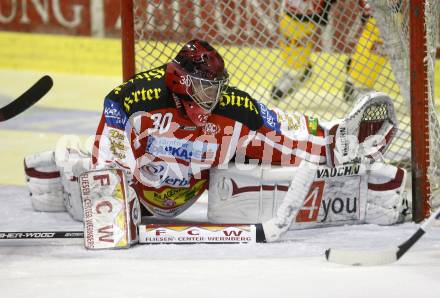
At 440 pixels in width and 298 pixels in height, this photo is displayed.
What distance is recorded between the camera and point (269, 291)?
9.48 feet

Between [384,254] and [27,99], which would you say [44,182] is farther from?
[384,254]

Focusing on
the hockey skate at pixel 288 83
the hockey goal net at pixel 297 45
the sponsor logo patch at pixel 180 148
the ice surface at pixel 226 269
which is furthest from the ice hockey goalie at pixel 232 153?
the hockey skate at pixel 288 83

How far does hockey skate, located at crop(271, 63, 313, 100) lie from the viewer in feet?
17.0

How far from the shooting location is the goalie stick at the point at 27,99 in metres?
3.58

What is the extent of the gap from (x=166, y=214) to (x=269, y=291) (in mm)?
1072

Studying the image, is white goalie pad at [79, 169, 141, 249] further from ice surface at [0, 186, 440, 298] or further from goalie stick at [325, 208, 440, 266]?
goalie stick at [325, 208, 440, 266]

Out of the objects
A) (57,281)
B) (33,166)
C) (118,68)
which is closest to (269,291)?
(57,281)

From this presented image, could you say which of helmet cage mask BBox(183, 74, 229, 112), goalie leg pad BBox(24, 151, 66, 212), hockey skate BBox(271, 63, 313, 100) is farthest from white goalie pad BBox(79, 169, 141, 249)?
hockey skate BBox(271, 63, 313, 100)

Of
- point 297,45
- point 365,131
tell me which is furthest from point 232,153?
point 297,45

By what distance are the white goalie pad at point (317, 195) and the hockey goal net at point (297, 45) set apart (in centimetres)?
39

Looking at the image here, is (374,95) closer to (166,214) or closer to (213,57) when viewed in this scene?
(213,57)

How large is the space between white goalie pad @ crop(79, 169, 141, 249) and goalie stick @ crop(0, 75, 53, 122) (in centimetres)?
34

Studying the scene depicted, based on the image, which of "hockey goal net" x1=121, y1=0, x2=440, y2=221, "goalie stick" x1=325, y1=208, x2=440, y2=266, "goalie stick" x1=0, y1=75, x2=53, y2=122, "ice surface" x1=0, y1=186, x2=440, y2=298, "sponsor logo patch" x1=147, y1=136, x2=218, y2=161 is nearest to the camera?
"ice surface" x1=0, y1=186, x2=440, y2=298

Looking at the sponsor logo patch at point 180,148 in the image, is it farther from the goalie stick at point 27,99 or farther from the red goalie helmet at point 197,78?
the goalie stick at point 27,99
